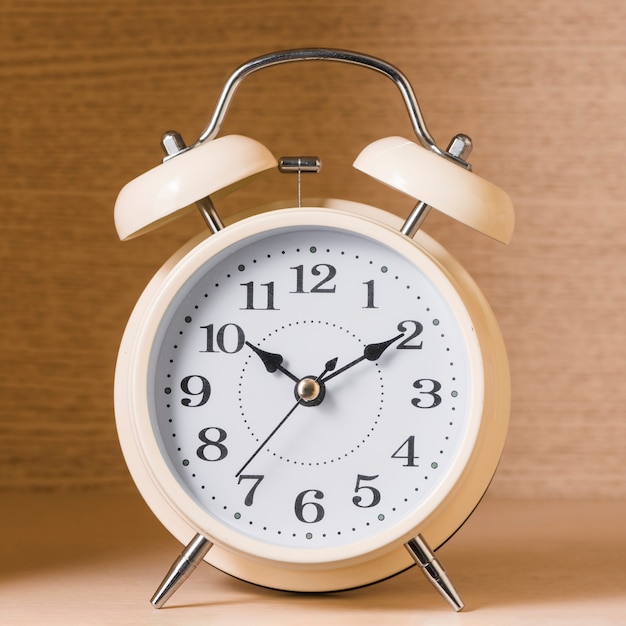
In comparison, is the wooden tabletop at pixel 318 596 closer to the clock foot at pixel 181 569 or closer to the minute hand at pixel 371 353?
the clock foot at pixel 181 569

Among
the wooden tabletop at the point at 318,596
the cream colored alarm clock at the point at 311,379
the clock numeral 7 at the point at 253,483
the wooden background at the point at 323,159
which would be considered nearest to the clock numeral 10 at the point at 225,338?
the cream colored alarm clock at the point at 311,379

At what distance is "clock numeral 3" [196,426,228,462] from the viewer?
81cm

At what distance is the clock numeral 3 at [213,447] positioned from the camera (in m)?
0.81

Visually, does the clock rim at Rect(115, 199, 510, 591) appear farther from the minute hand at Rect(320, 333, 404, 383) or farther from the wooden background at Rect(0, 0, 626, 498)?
the wooden background at Rect(0, 0, 626, 498)

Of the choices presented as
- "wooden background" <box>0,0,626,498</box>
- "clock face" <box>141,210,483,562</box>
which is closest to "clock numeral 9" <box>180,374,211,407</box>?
"clock face" <box>141,210,483,562</box>

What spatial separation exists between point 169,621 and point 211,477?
11 centimetres

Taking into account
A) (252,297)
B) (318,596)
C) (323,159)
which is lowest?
(318,596)

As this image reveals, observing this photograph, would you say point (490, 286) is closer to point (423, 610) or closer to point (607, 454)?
point (607, 454)

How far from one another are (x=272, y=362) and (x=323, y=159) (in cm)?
48

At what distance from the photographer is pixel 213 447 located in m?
0.81

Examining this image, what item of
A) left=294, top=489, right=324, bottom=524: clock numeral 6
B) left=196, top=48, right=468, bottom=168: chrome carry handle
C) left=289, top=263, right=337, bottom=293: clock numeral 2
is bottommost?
left=294, top=489, right=324, bottom=524: clock numeral 6

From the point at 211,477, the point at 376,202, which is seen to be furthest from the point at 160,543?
the point at 376,202

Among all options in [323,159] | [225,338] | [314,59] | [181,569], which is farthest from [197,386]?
[323,159]

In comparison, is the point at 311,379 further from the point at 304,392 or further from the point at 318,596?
the point at 318,596
